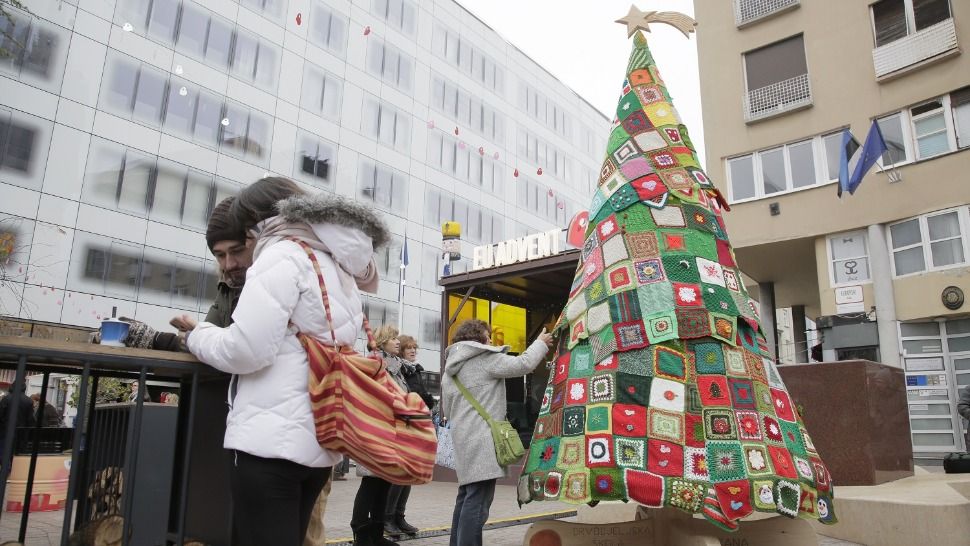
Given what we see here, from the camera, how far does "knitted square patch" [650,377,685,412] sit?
4.14 metres

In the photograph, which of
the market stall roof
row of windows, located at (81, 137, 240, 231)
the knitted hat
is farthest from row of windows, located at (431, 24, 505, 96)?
the knitted hat

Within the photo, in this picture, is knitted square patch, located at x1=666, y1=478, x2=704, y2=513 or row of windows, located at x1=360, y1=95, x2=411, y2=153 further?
row of windows, located at x1=360, y1=95, x2=411, y2=153

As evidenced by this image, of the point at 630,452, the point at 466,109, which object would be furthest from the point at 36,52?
the point at 630,452

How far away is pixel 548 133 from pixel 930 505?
1636 inches

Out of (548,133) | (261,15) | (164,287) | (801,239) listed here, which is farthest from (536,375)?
(548,133)

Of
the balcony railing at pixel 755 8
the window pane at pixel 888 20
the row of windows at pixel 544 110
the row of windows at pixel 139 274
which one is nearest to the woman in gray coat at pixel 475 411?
the window pane at pixel 888 20

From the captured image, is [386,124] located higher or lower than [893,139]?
higher

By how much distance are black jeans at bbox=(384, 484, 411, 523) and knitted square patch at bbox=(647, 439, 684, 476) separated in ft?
9.26

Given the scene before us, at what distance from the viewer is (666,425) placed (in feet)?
13.4

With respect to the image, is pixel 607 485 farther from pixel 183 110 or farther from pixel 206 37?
pixel 206 37

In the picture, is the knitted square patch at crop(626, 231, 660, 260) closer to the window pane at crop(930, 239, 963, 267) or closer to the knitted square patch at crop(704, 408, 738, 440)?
the knitted square patch at crop(704, 408, 738, 440)

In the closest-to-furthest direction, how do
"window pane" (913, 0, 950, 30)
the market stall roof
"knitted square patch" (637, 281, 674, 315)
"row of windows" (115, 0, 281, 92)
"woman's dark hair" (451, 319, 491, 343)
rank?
"knitted square patch" (637, 281, 674, 315) < "woman's dark hair" (451, 319, 491, 343) < the market stall roof < "window pane" (913, 0, 950, 30) < "row of windows" (115, 0, 281, 92)

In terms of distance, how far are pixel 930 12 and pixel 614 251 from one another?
1609 centimetres

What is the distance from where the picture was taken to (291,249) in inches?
98.0
